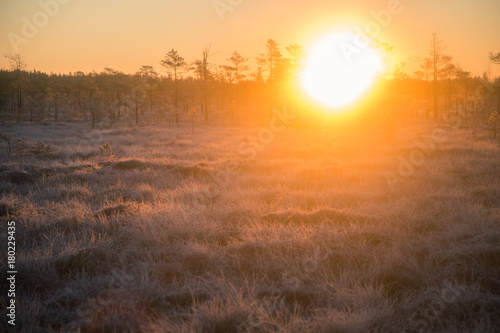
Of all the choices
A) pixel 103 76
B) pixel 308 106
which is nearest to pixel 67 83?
pixel 103 76

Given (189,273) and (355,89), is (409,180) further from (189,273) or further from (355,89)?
(355,89)

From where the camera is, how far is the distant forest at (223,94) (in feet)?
125

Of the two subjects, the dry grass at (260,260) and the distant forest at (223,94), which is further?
the distant forest at (223,94)

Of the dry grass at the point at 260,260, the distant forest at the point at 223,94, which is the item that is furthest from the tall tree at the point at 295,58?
the dry grass at the point at 260,260

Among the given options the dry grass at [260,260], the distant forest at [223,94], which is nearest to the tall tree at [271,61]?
the distant forest at [223,94]

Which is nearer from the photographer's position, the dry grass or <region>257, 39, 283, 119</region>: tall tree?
the dry grass

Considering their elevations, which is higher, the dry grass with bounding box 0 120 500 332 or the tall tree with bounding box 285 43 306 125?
the tall tree with bounding box 285 43 306 125

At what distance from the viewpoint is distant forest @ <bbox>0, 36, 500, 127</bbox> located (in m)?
38.1

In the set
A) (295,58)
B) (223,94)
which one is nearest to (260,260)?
(295,58)

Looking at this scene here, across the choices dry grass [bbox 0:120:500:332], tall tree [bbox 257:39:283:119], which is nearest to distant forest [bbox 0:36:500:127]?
tall tree [bbox 257:39:283:119]

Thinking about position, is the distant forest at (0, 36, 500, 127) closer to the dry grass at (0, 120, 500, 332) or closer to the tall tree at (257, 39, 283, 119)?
the tall tree at (257, 39, 283, 119)

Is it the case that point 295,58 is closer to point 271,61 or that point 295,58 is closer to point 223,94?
point 271,61

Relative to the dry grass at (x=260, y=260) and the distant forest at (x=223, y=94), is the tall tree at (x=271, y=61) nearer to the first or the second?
the distant forest at (x=223, y=94)

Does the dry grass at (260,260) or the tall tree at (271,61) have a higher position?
the tall tree at (271,61)
